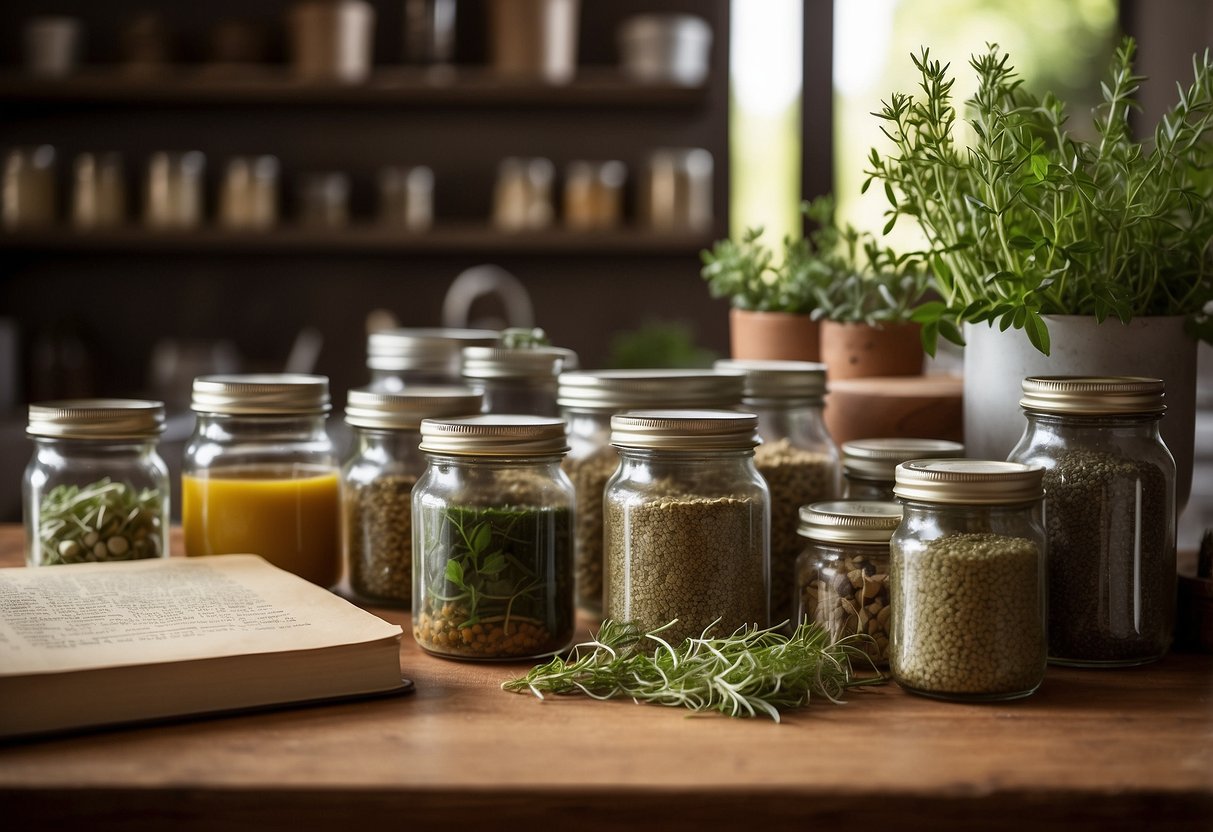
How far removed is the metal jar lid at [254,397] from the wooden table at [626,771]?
41 centimetres

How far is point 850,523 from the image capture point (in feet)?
2.89

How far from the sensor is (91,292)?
405cm

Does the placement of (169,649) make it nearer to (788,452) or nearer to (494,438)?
(494,438)

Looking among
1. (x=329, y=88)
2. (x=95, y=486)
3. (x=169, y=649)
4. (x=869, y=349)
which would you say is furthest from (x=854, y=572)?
(x=329, y=88)

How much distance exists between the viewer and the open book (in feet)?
2.44

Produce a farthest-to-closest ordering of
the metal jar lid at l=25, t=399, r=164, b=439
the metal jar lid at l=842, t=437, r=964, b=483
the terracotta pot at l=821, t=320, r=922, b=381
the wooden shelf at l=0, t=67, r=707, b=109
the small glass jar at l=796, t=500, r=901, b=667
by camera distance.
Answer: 1. the wooden shelf at l=0, t=67, r=707, b=109
2. the terracotta pot at l=821, t=320, r=922, b=381
3. the metal jar lid at l=25, t=399, r=164, b=439
4. the metal jar lid at l=842, t=437, r=964, b=483
5. the small glass jar at l=796, t=500, r=901, b=667

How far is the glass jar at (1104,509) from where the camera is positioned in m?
0.87

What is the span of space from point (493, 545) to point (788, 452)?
30cm

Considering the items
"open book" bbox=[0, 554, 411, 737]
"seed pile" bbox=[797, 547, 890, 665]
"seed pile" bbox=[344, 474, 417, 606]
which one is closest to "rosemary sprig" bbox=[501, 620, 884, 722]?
"seed pile" bbox=[797, 547, 890, 665]

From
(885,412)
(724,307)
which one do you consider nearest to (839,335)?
(885,412)

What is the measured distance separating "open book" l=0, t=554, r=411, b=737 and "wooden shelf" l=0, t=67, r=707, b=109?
297 cm

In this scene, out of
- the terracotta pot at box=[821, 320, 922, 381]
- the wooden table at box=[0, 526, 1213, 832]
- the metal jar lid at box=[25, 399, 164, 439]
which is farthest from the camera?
the terracotta pot at box=[821, 320, 922, 381]

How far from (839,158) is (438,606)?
333 cm

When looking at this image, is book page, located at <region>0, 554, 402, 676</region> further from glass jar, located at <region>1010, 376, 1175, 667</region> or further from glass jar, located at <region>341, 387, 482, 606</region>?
glass jar, located at <region>1010, 376, 1175, 667</region>
